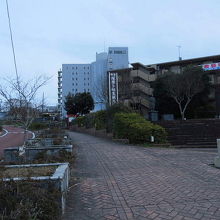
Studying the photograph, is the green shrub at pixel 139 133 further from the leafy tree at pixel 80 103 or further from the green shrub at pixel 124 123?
the leafy tree at pixel 80 103

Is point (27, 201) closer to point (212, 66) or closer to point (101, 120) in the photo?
point (101, 120)

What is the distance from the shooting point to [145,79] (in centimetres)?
4162

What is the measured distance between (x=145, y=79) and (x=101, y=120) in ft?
63.0

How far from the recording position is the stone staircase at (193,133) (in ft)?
53.1

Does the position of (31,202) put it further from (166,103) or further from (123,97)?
(166,103)

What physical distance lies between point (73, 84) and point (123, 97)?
233ft

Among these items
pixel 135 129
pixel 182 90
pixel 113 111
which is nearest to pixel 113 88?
pixel 113 111

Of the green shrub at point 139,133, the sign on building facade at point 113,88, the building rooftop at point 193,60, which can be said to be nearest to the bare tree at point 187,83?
the building rooftop at point 193,60

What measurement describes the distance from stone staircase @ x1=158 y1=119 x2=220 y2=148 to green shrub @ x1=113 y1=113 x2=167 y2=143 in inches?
68.0

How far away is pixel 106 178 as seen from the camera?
677 centimetres

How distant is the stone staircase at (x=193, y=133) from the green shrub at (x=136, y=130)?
1726 millimetres

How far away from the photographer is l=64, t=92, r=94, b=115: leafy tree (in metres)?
52.4

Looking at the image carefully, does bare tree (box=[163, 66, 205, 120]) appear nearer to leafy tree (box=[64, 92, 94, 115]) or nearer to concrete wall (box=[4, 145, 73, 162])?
leafy tree (box=[64, 92, 94, 115])

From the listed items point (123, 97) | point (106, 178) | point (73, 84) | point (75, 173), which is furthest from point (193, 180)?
point (73, 84)
